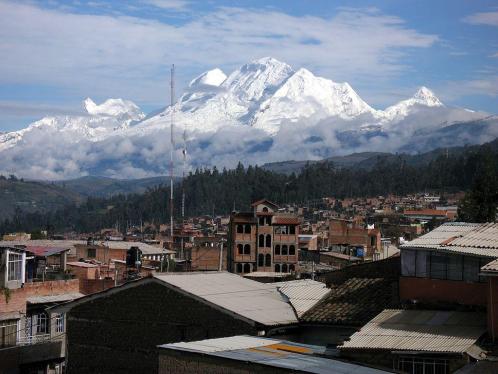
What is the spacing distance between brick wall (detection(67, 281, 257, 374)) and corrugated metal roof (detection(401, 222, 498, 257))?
4.95m

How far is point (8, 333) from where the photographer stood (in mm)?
27797

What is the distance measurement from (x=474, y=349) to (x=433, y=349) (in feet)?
2.83

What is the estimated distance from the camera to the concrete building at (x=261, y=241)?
77.4 metres

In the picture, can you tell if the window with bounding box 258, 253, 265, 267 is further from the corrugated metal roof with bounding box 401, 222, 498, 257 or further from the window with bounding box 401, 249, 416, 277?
the window with bounding box 401, 249, 416, 277

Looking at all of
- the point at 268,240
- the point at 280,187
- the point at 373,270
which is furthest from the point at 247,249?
the point at 280,187

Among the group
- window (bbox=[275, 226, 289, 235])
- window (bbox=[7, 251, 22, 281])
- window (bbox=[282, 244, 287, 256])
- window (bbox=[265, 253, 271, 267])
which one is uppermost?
window (bbox=[7, 251, 22, 281])

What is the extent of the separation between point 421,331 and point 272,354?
3586mm

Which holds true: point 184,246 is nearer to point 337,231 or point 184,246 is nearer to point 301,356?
point 337,231

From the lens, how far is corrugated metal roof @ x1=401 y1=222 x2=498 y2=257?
2219 centimetres

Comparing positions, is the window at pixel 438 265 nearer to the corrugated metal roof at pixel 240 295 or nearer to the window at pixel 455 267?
the window at pixel 455 267

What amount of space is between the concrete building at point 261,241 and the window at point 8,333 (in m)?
48.9

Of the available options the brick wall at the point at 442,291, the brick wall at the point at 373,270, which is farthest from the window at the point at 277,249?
the brick wall at the point at 442,291

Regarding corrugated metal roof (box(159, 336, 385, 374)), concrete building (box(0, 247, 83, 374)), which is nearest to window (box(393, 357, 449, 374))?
corrugated metal roof (box(159, 336, 385, 374))

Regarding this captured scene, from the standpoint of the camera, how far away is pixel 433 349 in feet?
62.7
